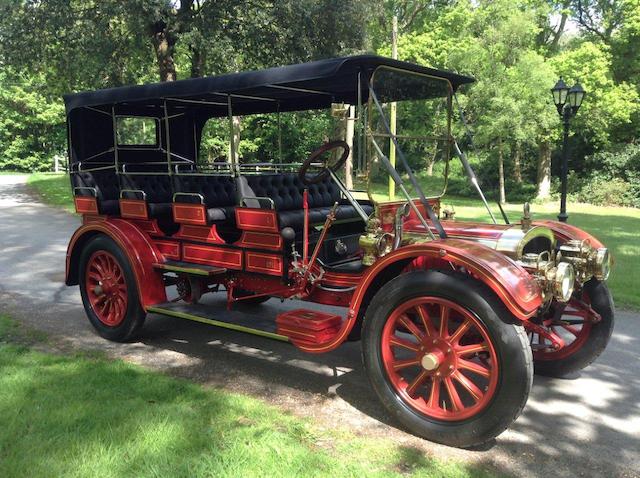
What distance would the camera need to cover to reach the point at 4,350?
453 cm

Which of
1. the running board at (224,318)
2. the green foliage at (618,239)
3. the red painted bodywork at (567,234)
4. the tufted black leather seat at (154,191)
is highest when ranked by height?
the tufted black leather seat at (154,191)

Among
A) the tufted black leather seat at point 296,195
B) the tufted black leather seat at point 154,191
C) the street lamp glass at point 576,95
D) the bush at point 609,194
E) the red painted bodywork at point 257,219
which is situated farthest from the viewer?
the bush at point 609,194

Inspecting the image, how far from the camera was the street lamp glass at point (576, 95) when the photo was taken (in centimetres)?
1052

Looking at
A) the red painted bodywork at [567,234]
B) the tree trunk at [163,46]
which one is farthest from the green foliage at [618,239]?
the tree trunk at [163,46]

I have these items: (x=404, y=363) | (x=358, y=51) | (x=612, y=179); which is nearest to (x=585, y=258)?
(x=404, y=363)

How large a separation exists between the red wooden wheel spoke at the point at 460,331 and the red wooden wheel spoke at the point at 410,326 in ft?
0.65

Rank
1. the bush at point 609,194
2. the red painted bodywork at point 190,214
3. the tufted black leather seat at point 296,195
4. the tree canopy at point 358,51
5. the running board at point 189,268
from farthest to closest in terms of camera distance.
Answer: the bush at point 609,194 → the tree canopy at point 358,51 → the tufted black leather seat at point 296,195 → the red painted bodywork at point 190,214 → the running board at point 189,268

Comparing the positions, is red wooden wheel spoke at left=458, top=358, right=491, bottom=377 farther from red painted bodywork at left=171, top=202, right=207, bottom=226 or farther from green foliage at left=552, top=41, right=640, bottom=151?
green foliage at left=552, top=41, right=640, bottom=151

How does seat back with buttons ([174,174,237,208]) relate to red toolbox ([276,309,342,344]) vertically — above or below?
above

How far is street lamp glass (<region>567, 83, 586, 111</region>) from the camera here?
34.5 feet

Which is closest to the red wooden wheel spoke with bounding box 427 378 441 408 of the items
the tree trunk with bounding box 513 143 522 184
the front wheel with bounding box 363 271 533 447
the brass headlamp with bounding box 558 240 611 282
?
the front wheel with bounding box 363 271 533 447

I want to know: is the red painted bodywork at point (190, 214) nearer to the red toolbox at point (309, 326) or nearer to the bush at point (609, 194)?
the red toolbox at point (309, 326)

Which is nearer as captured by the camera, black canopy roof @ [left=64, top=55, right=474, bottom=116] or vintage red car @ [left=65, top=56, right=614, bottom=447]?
vintage red car @ [left=65, top=56, right=614, bottom=447]

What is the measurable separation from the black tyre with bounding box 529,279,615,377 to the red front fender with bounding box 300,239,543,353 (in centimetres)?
115
